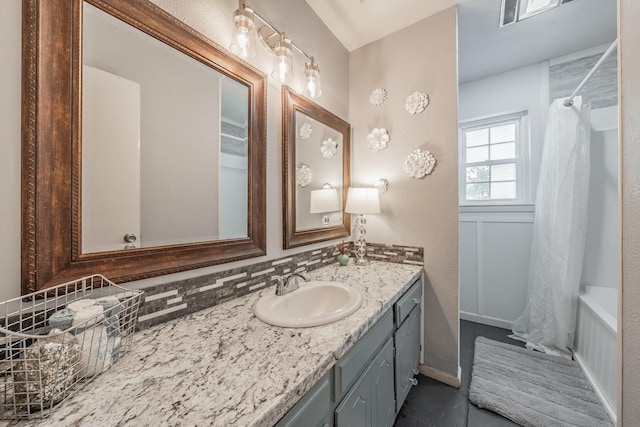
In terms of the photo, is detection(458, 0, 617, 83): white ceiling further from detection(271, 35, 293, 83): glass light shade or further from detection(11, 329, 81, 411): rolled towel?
detection(11, 329, 81, 411): rolled towel

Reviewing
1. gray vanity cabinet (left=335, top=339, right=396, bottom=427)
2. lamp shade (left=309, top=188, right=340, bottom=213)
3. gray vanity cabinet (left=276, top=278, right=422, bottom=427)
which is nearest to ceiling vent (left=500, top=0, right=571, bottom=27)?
lamp shade (left=309, top=188, right=340, bottom=213)

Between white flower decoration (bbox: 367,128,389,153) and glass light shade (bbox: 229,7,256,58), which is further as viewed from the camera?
white flower decoration (bbox: 367,128,389,153)

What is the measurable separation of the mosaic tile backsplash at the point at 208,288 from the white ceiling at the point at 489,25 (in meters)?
1.76

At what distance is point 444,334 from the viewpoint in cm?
167

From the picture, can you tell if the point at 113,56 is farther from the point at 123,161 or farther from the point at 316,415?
the point at 316,415

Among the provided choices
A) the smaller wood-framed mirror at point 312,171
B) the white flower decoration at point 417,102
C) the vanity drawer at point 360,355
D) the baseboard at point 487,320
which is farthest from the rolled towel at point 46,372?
the baseboard at point 487,320

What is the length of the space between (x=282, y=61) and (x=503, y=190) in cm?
254

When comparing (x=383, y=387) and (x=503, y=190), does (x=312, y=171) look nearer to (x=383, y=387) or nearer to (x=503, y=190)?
(x=383, y=387)

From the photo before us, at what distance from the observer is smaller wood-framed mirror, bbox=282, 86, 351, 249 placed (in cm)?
140

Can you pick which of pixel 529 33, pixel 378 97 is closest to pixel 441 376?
pixel 378 97

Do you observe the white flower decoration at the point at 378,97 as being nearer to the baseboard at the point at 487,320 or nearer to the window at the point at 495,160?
the window at the point at 495,160

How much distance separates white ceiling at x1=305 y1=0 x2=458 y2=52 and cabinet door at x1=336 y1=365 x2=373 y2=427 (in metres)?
2.21

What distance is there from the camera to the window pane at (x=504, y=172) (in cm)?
242

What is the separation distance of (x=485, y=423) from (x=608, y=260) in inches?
66.6
